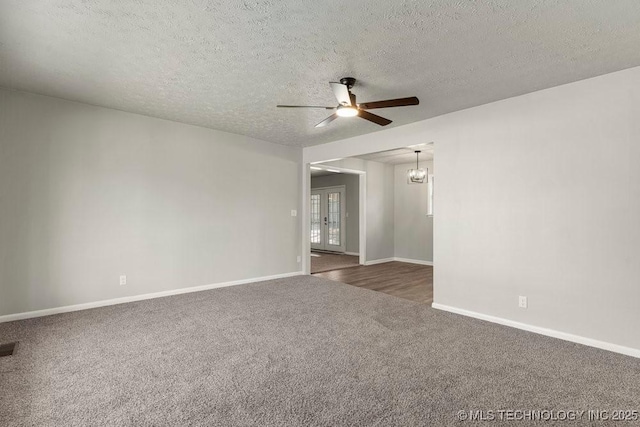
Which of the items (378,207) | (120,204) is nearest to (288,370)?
(120,204)

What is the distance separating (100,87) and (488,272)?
15.4ft

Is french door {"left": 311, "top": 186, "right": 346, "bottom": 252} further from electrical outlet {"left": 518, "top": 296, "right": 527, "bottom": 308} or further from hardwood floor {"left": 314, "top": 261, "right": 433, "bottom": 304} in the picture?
electrical outlet {"left": 518, "top": 296, "right": 527, "bottom": 308}

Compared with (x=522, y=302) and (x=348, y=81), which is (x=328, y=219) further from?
(x=348, y=81)

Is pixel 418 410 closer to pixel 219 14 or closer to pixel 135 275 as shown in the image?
pixel 219 14

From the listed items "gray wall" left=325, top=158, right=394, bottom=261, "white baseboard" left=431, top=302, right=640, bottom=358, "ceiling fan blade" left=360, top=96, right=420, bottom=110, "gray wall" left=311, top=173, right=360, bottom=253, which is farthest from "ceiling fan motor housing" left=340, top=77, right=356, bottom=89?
"gray wall" left=311, top=173, right=360, bottom=253

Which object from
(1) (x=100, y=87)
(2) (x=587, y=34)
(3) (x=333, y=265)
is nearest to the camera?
(2) (x=587, y=34)

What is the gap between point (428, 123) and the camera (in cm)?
433

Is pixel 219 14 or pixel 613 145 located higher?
pixel 219 14

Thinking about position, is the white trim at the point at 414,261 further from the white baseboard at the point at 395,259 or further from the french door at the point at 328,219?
the french door at the point at 328,219

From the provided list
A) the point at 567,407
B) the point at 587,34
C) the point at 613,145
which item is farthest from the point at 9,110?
the point at 613,145

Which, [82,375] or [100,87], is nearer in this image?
[82,375]

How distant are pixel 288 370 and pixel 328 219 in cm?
779

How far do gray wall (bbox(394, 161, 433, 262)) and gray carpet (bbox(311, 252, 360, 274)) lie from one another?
4.17 ft

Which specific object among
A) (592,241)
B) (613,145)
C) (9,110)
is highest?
(9,110)
